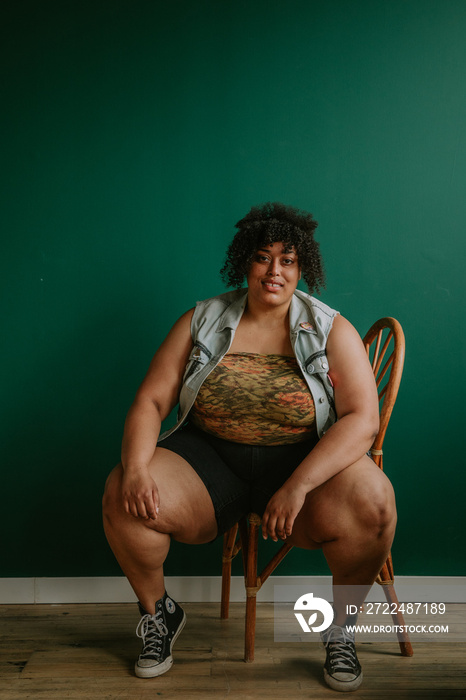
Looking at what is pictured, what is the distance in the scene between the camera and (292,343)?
68.3 inches

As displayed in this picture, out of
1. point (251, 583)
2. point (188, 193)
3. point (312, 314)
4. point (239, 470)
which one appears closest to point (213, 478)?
point (239, 470)

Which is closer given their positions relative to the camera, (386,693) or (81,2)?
(386,693)

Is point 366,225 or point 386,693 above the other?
point 366,225

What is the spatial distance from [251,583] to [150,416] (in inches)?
21.6

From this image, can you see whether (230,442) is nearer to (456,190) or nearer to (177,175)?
(177,175)

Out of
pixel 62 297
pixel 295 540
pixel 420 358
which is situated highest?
pixel 62 297

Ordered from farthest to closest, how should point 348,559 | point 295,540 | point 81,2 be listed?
point 81,2 < point 295,540 < point 348,559

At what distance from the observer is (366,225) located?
2115 millimetres

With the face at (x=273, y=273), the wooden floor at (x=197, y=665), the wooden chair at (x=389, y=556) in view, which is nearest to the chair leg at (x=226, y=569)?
the wooden floor at (x=197, y=665)

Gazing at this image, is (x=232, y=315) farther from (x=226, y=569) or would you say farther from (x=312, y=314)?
(x=226, y=569)

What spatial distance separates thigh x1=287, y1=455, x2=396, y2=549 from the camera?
152 cm

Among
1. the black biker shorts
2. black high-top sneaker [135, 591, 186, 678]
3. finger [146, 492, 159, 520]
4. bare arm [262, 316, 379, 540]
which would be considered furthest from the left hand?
black high-top sneaker [135, 591, 186, 678]

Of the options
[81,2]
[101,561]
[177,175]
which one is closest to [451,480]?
[101,561]

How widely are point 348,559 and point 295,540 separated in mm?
164
